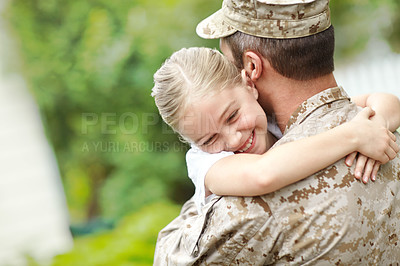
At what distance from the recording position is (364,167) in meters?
1.72

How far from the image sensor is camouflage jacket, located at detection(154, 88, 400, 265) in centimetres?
166

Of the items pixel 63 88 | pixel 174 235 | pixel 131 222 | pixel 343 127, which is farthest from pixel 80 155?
pixel 343 127

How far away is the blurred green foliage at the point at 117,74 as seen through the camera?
580 cm

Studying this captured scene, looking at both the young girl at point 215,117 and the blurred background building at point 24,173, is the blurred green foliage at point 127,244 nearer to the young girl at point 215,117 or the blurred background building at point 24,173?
the blurred background building at point 24,173

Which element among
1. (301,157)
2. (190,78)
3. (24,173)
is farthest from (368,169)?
(24,173)

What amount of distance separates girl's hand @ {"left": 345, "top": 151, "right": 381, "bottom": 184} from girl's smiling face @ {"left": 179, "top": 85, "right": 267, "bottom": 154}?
0.47 meters

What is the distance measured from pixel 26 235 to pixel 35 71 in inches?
80.3

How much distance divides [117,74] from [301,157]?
14.8 feet

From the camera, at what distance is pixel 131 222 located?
518cm

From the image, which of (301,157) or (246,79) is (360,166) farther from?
(246,79)

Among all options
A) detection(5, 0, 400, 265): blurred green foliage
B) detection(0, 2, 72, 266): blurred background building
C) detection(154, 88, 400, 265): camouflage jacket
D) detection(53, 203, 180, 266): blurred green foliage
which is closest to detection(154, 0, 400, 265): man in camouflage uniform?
detection(154, 88, 400, 265): camouflage jacket

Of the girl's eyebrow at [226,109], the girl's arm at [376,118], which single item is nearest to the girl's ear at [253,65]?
the girl's eyebrow at [226,109]

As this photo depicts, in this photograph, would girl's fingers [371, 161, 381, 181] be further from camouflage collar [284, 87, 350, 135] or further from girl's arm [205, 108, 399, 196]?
camouflage collar [284, 87, 350, 135]

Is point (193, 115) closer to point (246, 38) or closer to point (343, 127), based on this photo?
point (246, 38)
